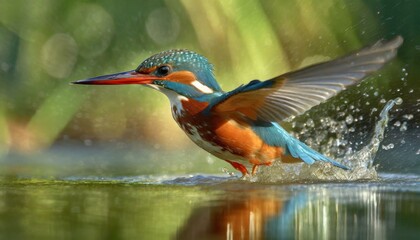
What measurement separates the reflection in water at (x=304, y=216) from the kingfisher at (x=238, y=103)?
1.79ft

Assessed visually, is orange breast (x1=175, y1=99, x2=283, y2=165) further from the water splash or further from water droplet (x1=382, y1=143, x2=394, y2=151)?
water droplet (x1=382, y1=143, x2=394, y2=151)

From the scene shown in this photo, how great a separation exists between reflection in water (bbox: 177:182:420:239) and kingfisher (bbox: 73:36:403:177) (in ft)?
1.79

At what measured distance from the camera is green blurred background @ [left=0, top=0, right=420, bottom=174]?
6.93m

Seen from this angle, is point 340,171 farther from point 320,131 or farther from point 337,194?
point 320,131

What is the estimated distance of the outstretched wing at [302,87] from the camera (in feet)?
13.7

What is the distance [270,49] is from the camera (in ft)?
22.8

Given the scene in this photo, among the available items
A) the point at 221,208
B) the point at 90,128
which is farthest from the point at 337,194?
the point at 90,128

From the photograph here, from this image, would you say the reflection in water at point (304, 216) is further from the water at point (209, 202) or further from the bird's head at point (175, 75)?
the bird's head at point (175, 75)

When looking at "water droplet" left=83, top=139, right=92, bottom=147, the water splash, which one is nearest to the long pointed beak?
the water splash

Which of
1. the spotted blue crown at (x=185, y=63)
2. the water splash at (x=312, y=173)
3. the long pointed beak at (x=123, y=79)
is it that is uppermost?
the spotted blue crown at (x=185, y=63)

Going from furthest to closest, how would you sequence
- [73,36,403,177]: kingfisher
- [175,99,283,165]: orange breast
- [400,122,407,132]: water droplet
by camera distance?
[400,122,407,132]: water droplet < [175,99,283,165]: orange breast < [73,36,403,177]: kingfisher

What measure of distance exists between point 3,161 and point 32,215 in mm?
3176

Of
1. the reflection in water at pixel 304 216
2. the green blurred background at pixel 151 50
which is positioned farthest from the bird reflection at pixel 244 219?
the green blurred background at pixel 151 50

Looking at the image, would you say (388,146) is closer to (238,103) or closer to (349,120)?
(349,120)
